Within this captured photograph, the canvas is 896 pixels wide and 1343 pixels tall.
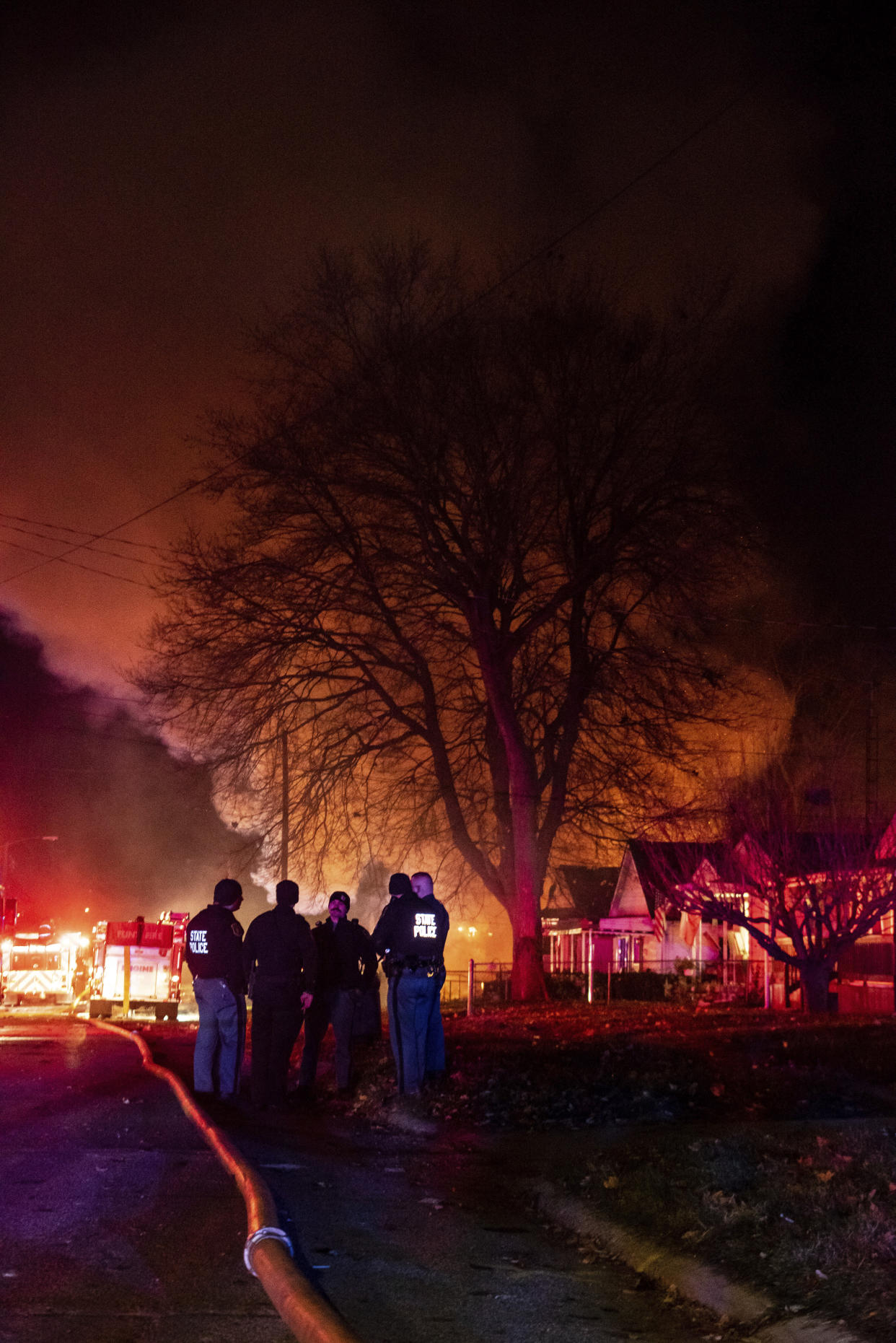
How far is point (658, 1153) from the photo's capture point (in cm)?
713

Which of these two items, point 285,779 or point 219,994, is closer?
point 219,994

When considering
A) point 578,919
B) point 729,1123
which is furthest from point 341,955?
point 578,919

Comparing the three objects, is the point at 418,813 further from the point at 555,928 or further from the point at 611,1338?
the point at 555,928

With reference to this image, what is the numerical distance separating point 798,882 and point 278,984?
14.0m

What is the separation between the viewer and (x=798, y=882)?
22500 millimetres

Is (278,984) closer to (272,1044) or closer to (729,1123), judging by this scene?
(272,1044)

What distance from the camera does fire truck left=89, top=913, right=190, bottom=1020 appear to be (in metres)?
23.2

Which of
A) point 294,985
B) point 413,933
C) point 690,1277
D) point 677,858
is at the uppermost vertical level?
point 677,858

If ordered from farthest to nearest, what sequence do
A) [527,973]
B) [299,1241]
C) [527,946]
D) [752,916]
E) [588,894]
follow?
[588,894], [752,916], [527,946], [527,973], [299,1241]

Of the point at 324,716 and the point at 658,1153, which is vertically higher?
the point at 324,716

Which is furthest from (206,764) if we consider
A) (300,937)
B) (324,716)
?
(300,937)

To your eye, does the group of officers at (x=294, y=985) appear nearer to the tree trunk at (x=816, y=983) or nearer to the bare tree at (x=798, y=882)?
the bare tree at (x=798, y=882)

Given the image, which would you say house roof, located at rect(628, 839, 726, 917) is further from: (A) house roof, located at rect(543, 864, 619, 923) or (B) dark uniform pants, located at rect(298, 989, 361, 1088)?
(A) house roof, located at rect(543, 864, 619, 923)

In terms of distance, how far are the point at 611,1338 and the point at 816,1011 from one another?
16.6 meters
